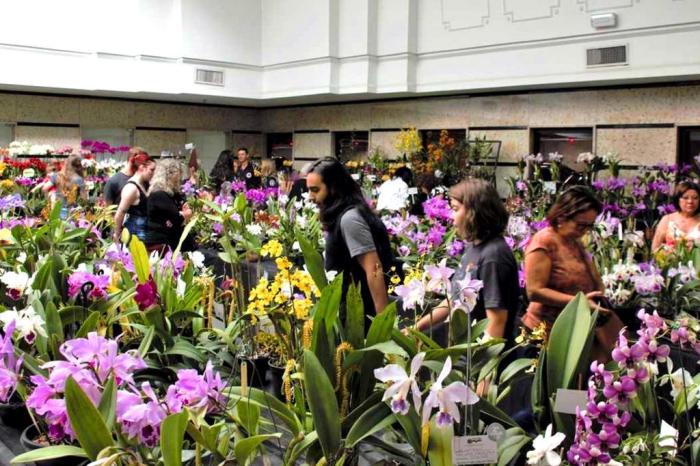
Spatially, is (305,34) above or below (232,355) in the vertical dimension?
above

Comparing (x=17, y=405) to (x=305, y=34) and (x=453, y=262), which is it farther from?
(x=305, y=34)

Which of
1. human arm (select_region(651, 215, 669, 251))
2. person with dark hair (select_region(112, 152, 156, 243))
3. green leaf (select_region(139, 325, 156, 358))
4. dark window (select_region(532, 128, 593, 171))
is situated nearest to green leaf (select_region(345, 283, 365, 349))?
green leaf (select_region(139, 325, 156, 358))

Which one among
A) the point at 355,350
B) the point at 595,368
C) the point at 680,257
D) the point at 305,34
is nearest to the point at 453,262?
the point at 680,257

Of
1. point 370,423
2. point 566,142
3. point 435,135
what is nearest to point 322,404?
point 370,423

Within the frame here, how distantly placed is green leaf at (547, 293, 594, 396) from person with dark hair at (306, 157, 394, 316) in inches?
44.8

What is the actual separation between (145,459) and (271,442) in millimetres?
372

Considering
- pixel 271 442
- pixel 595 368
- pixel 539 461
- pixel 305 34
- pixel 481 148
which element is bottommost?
pixel 271 442

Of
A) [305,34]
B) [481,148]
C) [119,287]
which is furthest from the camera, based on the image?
[305,34]

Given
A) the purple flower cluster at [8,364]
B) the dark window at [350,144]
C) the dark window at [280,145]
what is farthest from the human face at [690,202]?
the dark window at [280,145]

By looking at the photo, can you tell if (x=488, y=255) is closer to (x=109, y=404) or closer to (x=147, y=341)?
(x=147, y=341)

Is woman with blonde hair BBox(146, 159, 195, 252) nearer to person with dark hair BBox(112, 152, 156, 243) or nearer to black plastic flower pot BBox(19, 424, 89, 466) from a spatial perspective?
person with dark hair BBox(112, 152, 156, 243)

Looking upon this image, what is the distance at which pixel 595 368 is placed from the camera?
3.81 ft

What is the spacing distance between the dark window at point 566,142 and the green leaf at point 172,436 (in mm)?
8012

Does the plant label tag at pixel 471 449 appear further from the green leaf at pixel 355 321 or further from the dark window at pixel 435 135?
the dark window at pixel 435 135
